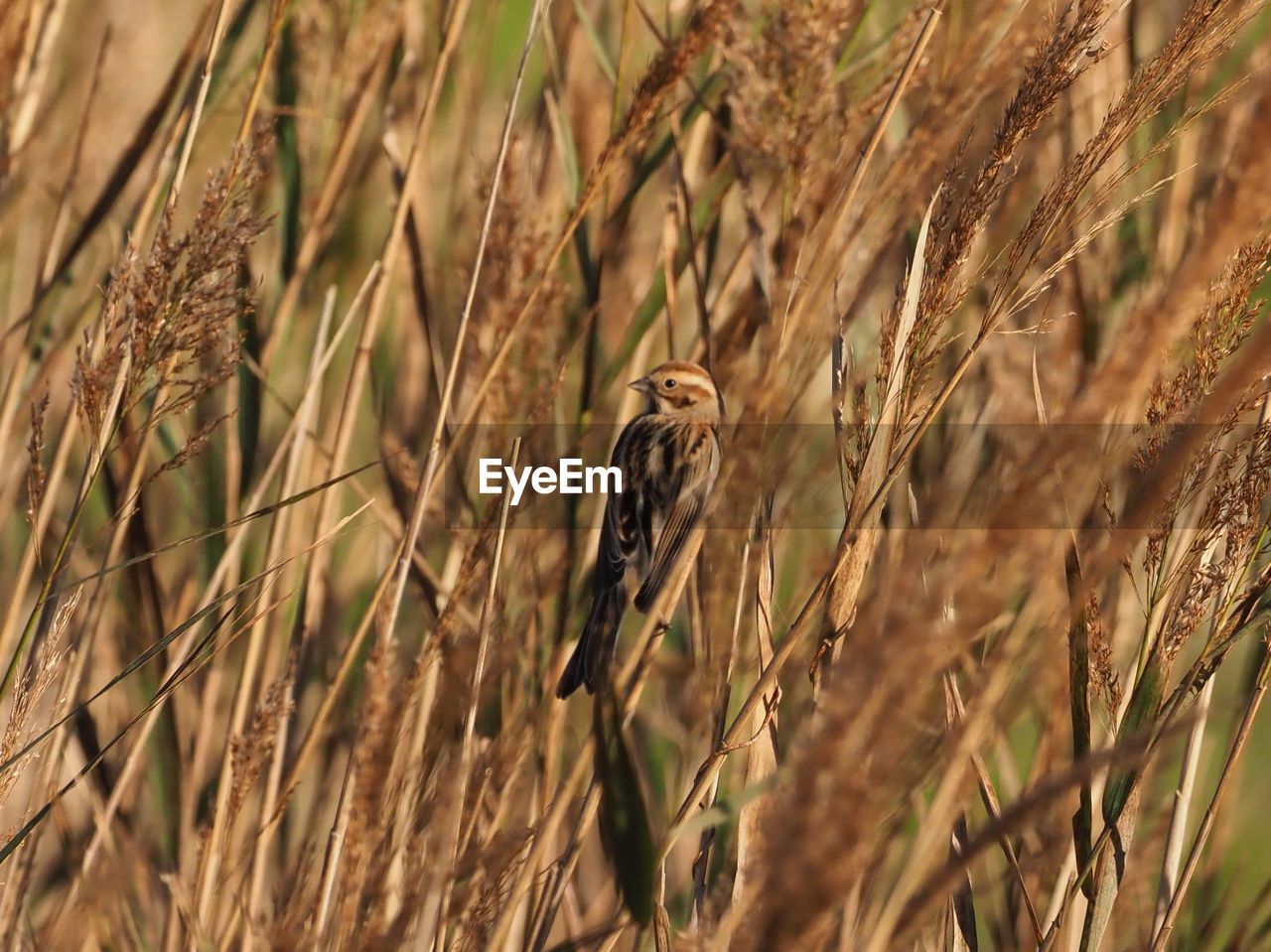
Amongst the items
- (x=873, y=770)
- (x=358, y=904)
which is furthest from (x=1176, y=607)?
(x=358, y=904)

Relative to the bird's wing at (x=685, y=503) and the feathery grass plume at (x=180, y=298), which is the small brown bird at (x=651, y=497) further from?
the feathery grass plume at (x=180, y=298)

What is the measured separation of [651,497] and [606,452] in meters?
0.11

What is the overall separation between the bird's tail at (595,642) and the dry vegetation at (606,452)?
0.07m

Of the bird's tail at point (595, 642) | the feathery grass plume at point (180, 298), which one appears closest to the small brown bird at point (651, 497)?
the bird's tail at point (595, 642)

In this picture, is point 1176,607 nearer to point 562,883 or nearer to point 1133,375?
point 1133,375

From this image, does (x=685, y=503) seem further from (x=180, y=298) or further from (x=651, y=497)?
(x=180, y=298)

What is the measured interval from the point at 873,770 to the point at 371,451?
2.06m

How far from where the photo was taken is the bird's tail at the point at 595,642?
61.6 inches

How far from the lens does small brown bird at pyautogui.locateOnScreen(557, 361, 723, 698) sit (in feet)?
5.51

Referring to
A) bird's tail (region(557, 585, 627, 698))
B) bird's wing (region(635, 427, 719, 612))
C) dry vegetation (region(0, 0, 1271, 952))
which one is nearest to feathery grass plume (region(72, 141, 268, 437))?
dry vegetation (region(0, 0, 1271, 952))

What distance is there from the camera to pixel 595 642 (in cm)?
165

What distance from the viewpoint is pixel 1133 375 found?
0.73 metres

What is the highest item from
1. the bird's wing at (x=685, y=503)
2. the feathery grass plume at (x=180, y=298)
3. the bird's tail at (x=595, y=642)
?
the feathery grass plume at (x=180, y=298)

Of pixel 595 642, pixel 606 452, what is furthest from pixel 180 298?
pixel 606 452
